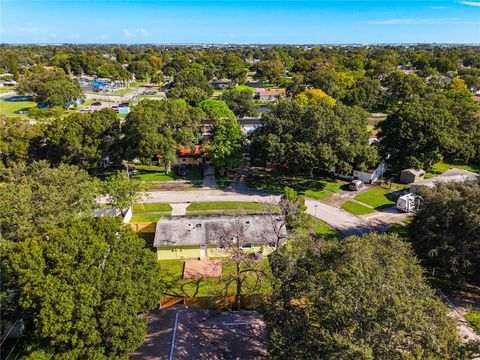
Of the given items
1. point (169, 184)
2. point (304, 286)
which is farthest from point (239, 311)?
point (169, 184)

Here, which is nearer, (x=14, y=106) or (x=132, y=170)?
(x=132, y=170)

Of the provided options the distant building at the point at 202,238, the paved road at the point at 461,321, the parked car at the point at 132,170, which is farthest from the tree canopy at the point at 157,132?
the paved road at the point at 461,321

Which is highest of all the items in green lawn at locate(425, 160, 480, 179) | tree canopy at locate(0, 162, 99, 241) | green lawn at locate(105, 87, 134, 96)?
green lawn at locate(105, 87, 134, 96)

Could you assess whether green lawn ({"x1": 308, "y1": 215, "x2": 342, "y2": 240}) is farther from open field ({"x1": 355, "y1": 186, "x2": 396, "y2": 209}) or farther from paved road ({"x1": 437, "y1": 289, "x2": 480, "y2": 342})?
paved road ({"x1": 437, "y1": 289, "x2": 480, "y2": 342})

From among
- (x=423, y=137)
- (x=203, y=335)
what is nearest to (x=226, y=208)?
(x=203, y=335)

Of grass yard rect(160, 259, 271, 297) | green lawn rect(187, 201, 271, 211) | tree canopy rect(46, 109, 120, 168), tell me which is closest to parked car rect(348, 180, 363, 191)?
green lawn rect(187, 201, 271, 211)

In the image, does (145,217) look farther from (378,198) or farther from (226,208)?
(378,198)
